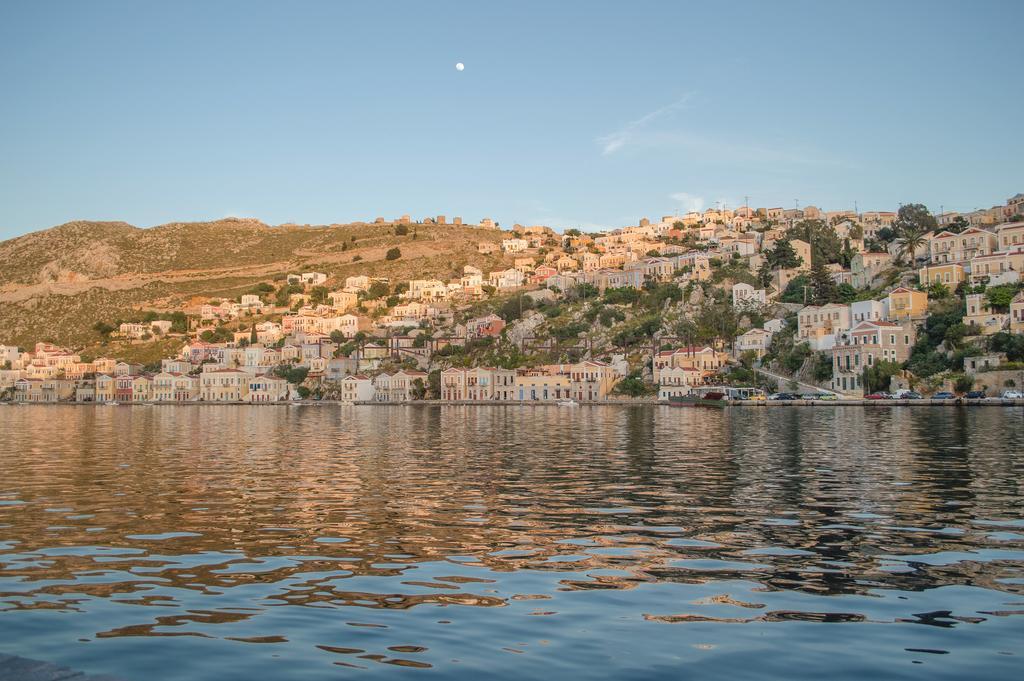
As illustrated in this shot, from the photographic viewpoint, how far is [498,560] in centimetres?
1201

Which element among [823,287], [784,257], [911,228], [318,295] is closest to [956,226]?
[911,228]

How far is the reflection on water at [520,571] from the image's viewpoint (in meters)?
7.80

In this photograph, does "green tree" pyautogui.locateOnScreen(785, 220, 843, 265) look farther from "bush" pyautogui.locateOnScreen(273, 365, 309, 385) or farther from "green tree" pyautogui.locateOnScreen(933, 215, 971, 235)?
"bush" pyautogui.locateOnScreen(273, 365, 309, 385)

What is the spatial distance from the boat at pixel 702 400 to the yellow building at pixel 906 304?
18.4m

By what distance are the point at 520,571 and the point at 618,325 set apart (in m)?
107

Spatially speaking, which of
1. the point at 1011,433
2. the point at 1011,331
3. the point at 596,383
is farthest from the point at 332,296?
the point at 1011,433

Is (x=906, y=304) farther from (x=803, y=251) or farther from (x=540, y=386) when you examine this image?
Result: (x=540, y=386)

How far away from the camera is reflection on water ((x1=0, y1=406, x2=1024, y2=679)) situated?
780cm

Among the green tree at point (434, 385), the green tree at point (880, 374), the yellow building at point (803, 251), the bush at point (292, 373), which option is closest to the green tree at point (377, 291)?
the bush at point (292, 373)

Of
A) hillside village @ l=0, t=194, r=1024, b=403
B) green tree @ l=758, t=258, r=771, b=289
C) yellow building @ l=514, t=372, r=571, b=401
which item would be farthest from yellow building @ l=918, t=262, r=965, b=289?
yellow building @ l=514, t=372, r=571, b=401

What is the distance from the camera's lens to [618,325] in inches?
4611

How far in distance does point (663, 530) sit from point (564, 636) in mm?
6394

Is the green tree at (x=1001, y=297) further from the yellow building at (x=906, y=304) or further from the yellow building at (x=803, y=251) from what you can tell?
the yellow building at (x=803, y=251)

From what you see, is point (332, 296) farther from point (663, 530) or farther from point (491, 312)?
point (663, 530)
